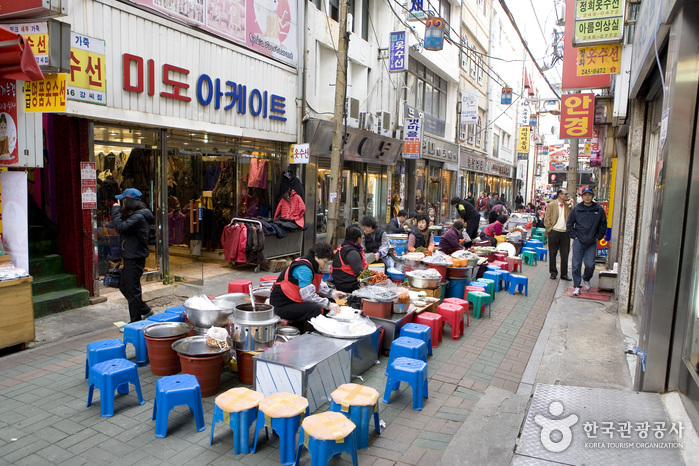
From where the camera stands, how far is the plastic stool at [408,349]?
18.3 feet

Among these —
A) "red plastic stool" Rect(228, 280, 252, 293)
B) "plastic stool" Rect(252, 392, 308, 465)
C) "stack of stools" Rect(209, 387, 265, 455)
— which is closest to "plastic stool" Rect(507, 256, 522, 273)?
"red plastic stool" Rect(228, 280, 252, 293)

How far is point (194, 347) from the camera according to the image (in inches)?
211

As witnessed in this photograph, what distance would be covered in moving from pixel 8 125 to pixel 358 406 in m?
6.01

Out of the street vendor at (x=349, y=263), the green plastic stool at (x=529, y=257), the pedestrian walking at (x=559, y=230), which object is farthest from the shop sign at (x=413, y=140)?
the street vendor at (x=349, y=263)

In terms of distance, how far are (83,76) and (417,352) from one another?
6.66 meters

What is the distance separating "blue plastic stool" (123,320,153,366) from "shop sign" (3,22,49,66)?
3506 mm

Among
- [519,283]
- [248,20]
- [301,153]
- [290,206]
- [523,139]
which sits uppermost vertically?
[523,139]

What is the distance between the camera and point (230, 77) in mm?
11125

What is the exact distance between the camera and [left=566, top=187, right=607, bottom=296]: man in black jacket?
9.56 metres

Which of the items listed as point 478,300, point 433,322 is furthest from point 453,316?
point 478,300

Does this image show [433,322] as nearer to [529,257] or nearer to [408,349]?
[408,349]

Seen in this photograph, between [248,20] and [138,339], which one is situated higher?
[248,20]

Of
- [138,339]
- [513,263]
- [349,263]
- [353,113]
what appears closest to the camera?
[138,339]

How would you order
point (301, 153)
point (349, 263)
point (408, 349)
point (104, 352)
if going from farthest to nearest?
1. point (301, 153)
2. point (349, 263)
3. point (408, 349)
4. point (104, 352)
